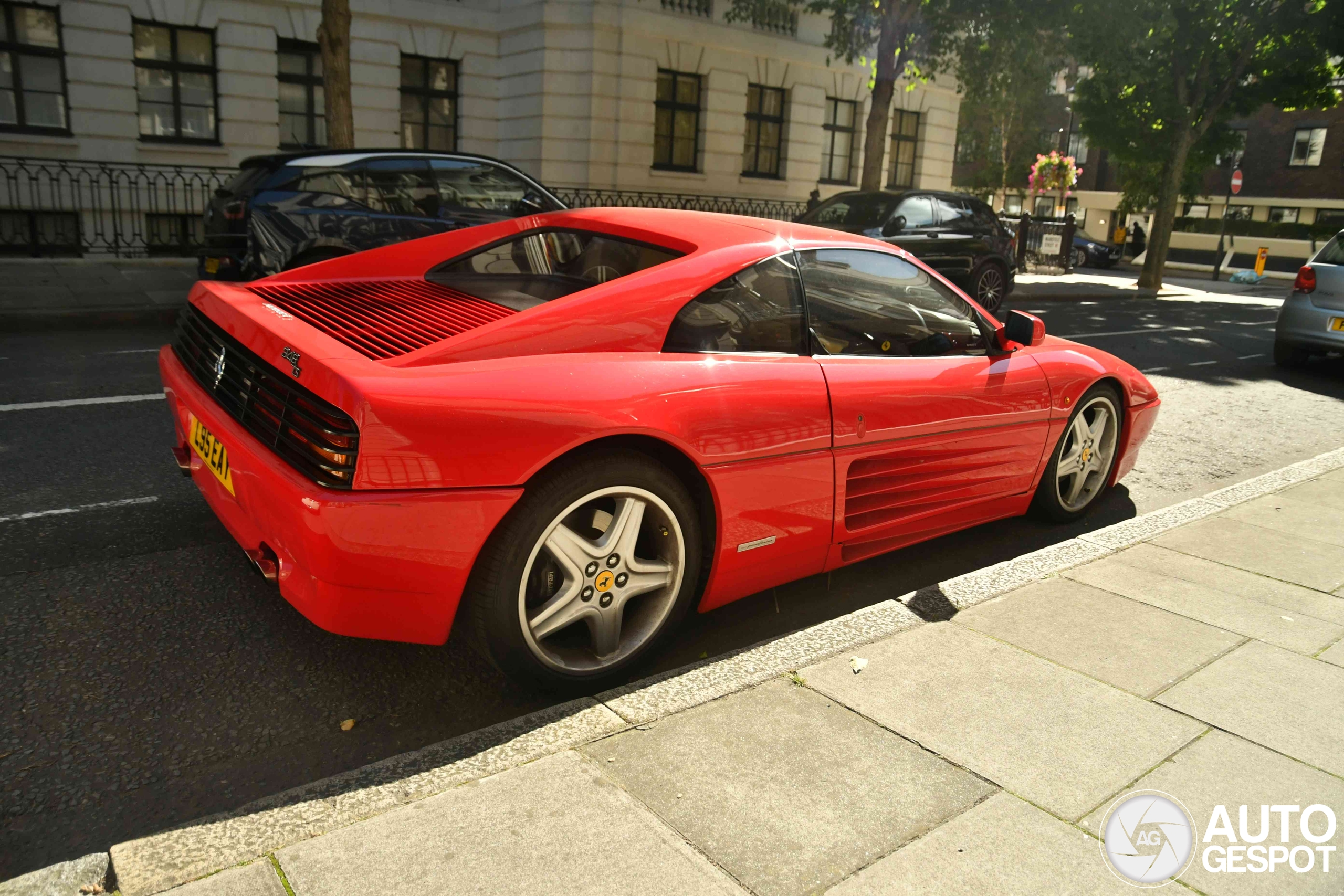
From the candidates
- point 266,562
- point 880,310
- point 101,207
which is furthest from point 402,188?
point 101,207

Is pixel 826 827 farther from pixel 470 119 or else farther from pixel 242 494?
pixel 470 119

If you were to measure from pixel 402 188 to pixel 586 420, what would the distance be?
7689mm

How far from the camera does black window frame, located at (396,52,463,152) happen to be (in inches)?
808

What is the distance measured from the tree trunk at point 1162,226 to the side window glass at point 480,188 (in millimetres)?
17875

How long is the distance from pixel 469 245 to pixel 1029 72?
19.3 metres

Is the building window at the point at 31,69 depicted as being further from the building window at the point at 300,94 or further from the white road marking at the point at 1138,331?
the white road marking at the point at 1138,331

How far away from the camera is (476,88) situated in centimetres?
2127

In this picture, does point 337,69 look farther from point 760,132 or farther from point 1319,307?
point 760,132

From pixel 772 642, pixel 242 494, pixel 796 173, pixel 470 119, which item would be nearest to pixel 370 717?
pixel 242 494

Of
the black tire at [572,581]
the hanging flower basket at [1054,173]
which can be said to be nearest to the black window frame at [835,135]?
the hanging flower basket at [1054,173]

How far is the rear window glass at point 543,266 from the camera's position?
11.9ft

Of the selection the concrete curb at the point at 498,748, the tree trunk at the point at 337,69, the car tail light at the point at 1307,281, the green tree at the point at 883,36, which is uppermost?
the green tree at the point at 883,36

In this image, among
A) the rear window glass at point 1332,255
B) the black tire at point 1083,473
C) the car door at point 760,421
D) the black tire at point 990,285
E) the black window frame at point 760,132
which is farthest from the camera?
the black window frame at point 760,132

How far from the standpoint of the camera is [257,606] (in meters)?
3.61
